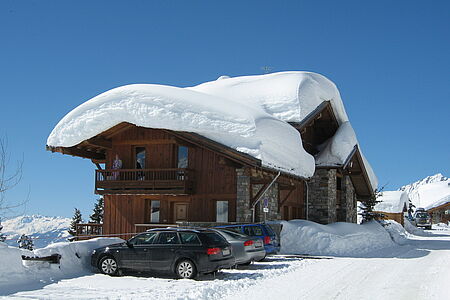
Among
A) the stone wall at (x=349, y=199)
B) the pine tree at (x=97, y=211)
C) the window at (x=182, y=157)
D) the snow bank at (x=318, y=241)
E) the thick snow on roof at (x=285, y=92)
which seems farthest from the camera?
the pine tree at (x=97, y=211)

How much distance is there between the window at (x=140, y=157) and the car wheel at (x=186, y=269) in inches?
502

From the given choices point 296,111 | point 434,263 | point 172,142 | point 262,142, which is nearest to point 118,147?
point 172,142

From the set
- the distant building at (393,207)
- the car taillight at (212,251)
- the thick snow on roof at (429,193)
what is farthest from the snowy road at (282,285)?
the thick snow on roof at (429,193)

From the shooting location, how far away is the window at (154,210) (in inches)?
1007

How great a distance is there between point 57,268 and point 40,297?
12.4 ft

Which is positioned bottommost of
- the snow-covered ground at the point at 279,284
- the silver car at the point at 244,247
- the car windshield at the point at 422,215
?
the snow-covered ground at the point at 279,284

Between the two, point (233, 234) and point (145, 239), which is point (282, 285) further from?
point (233, 234)

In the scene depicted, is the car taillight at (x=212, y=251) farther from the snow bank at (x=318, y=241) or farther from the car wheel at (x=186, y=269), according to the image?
the snow bank at (x=318, y=241)

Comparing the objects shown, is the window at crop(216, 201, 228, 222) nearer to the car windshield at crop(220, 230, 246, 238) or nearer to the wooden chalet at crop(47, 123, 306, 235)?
the wooden chalet at crop(47, 123, 306, 235)

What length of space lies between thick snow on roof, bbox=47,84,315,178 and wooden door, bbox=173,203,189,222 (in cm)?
439

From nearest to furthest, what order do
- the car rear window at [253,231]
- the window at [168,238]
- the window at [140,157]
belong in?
the window at [168,238]
the car rear window at [253,231]
the window at [140,157]

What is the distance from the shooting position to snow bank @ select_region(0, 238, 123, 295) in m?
12.7

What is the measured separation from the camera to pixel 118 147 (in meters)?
26.6

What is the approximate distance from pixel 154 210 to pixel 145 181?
1.95m
